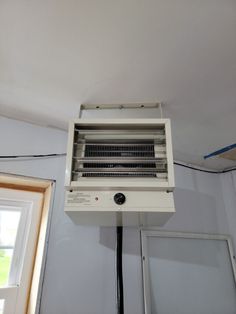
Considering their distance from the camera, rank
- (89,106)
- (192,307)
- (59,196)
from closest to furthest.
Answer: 1. (89,106)
2. (59,196)
3. (192,307)

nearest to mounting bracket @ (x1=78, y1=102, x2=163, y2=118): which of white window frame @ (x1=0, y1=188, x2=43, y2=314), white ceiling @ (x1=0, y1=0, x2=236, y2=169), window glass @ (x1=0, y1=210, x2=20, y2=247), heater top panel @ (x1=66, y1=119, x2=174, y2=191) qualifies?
white ceiling @ (x1=0, y1=0, x2=236, y2=169)

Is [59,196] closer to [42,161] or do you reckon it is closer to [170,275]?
[42,161]

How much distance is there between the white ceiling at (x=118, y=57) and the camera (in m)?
0.75

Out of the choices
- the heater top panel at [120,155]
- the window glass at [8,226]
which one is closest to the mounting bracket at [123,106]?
the heater top panel at [120,155]

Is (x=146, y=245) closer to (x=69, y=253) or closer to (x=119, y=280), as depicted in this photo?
(x=119, y=280)

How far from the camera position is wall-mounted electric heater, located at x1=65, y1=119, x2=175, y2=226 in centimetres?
83

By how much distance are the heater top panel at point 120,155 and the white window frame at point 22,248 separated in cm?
68

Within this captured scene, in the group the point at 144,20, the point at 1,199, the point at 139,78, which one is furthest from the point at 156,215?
the point at 1,199

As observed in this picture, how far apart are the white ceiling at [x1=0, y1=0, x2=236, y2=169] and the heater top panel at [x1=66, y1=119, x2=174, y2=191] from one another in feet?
0.87

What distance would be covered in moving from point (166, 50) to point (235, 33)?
263mm

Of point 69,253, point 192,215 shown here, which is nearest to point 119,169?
point 69,253

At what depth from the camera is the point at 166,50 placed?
0.89 metres

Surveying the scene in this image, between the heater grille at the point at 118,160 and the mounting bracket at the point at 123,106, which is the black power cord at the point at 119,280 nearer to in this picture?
the heater grille at the point at 118,160

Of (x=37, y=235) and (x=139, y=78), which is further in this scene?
(x=37, y=235)
